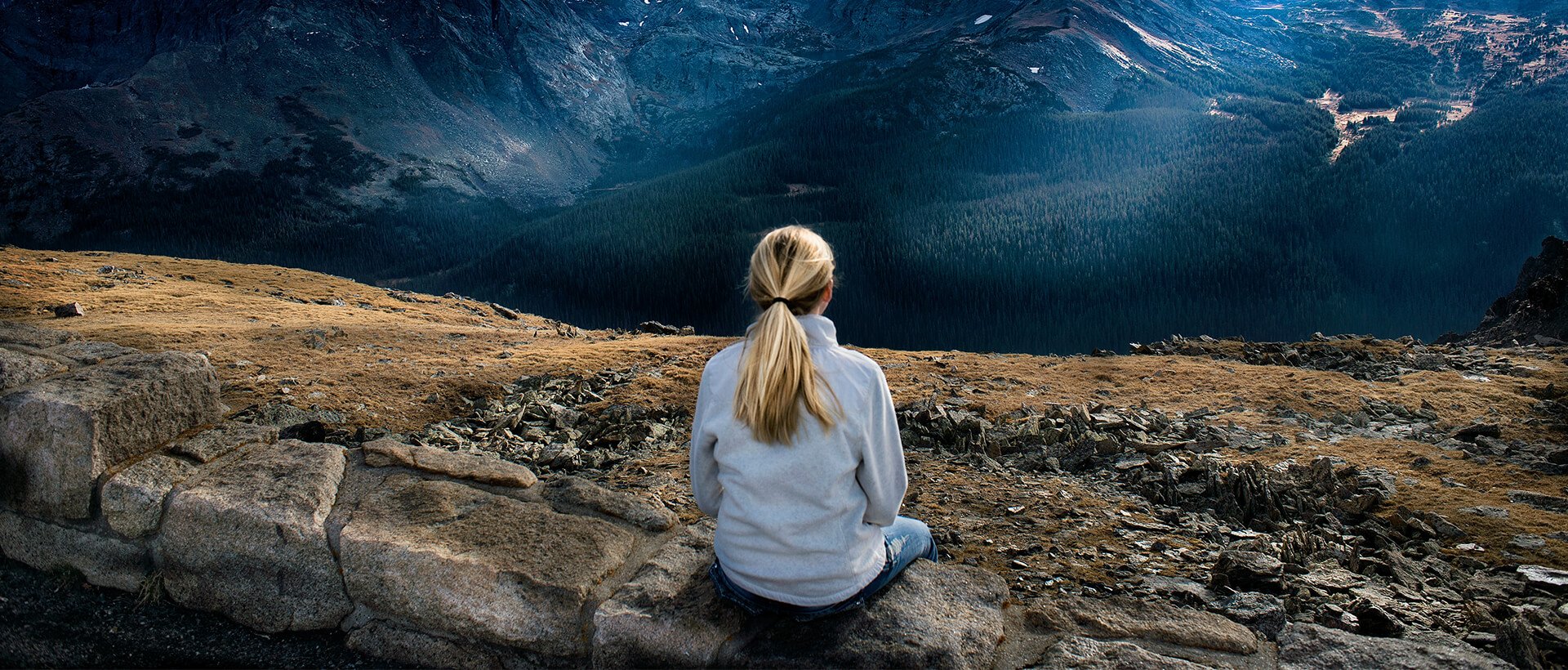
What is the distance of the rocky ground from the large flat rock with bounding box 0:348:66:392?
2.21 metres

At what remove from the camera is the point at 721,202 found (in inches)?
3531

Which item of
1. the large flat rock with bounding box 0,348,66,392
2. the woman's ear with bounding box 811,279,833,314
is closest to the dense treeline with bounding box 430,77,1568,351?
the large flat rock with bounding box 0,348,66,392

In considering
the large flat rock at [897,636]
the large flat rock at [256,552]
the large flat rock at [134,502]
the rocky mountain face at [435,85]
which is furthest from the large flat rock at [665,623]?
the rocky mountain face at [435,85]

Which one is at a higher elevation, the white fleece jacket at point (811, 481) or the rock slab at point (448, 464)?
the white fleece jacket at point (811, 481)

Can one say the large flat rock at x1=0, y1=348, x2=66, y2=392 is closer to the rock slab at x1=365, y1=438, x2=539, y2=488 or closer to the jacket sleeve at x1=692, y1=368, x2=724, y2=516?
the rock slab at x1=365, y1=438, x2=539, y2=488

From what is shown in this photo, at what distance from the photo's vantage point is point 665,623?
3.40 meters

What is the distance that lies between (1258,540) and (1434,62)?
154 m

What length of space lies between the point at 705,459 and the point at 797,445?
55cm

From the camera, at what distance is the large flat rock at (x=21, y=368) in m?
5.20

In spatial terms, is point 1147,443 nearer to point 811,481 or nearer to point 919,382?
point 919,382

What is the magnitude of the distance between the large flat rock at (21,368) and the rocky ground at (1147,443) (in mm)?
2206

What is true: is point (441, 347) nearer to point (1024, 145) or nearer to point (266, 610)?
point (266, 610)

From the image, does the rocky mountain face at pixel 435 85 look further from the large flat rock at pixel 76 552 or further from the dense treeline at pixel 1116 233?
the large flat rock at pixel 76 552

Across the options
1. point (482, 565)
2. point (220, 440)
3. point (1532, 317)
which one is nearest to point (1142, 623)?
point (482, 565)
